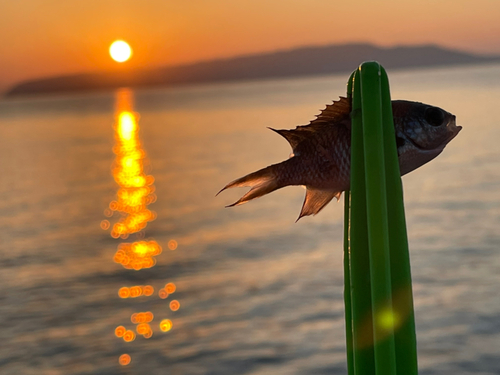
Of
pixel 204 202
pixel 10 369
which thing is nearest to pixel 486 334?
pixel 10 369

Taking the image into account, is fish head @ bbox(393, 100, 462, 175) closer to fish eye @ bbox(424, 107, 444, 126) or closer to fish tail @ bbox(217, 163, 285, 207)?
fish eye @ bbox(424, 107, 444, 126)

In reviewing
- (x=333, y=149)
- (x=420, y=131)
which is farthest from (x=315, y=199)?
(x=420, y=131)

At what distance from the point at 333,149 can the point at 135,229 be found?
31036 mm

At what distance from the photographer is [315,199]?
4.75ft

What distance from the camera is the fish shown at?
1363 mm

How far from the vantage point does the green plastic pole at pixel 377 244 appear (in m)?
1.37

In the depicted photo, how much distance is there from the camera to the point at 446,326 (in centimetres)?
1597

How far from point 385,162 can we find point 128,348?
16.5 meters

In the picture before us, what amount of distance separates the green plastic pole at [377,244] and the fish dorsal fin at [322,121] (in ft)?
0.09

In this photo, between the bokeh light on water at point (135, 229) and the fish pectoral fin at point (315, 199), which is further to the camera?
the bokeh light on water at point (135, 229)

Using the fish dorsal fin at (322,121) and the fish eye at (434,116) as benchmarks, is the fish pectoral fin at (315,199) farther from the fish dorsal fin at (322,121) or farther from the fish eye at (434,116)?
the fish eye at (434,116)

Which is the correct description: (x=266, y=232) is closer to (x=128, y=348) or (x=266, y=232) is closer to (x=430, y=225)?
(x=430, y=225)

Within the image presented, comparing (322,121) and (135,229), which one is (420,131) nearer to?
(322,121)

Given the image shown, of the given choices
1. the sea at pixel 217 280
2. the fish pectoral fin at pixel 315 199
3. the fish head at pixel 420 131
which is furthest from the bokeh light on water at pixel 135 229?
the fish head at pixel 420 131
